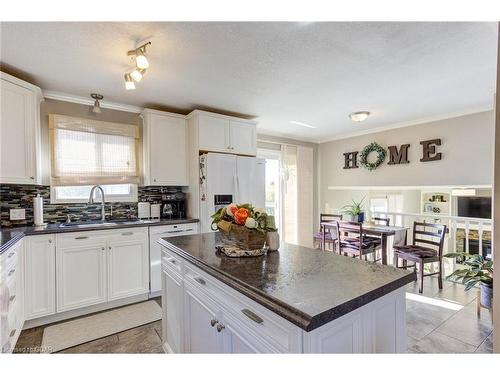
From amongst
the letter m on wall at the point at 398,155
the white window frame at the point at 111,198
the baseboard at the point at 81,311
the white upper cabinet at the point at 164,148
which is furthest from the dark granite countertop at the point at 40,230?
the letter m on wall at the point at 398,155

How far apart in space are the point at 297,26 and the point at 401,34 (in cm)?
74

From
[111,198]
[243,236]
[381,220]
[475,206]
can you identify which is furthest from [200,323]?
[475,206]

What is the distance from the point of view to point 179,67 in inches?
90.9

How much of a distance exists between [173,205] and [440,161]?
3906 millimetres

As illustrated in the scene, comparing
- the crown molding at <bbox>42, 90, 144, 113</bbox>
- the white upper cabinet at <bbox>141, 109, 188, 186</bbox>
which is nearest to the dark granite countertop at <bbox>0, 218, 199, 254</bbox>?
the white upper cabinet at <bbox>141, 109, 188, 186</bbox>

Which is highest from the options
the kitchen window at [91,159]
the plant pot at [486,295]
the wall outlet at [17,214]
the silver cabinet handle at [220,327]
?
the kitchen window at [91,159]

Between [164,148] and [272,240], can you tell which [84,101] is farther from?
[272,240]

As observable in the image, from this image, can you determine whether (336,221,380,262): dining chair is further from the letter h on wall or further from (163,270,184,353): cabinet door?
(163,270,184,353): cabinet door

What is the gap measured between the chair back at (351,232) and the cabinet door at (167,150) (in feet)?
7.44

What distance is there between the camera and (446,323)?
243 cm

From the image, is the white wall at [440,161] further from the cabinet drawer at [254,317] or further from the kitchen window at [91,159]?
the cabinet drawer at [254,317]

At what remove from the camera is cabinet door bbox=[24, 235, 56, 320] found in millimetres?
2354

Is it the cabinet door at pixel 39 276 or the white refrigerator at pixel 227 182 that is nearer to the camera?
the cabinet door at pixel 39 276

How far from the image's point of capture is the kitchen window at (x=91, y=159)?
2.91 meters
